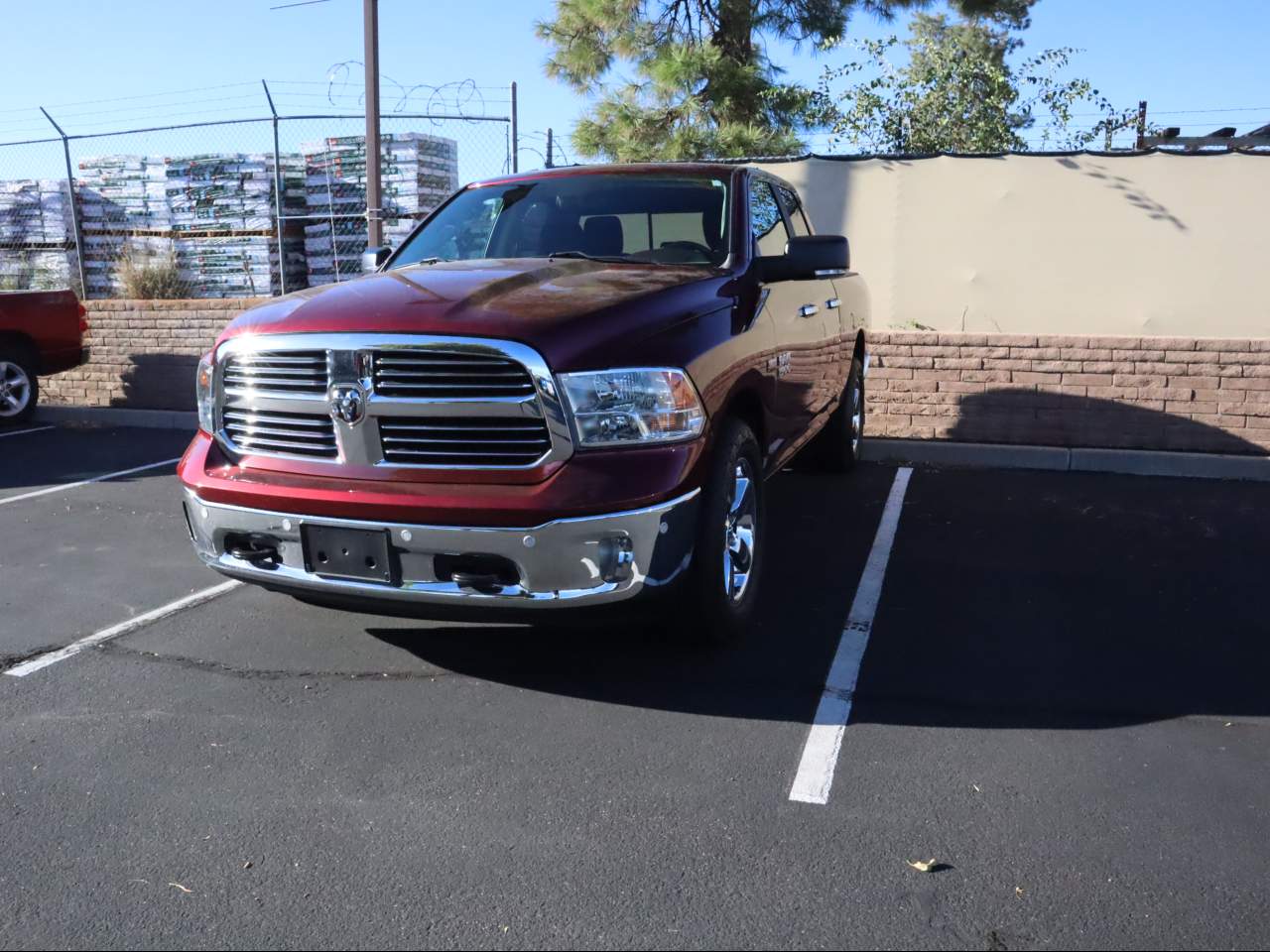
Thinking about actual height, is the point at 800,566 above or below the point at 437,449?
below

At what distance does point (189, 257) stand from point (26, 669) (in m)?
11.8

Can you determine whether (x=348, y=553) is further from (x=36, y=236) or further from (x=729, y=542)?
(x=36, y=236)

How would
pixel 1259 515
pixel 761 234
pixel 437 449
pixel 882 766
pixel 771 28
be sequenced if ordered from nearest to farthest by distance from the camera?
pixel 882 766, pixel 437 449, pixel 761 234, pixel 1259 515, pixel 771 28

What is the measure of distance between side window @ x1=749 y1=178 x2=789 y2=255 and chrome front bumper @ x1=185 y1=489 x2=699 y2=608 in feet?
6.52

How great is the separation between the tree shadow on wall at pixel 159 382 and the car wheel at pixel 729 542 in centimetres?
816

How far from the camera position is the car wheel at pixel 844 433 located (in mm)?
7355

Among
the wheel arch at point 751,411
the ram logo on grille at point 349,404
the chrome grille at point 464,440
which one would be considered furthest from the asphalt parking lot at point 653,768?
the ram logo on grille at point 349,404

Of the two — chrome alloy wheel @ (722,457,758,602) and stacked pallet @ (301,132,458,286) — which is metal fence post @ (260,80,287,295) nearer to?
stacked pallet @ (301,132,458,286)

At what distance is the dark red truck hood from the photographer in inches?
145

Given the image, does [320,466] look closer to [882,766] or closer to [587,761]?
[587,761]

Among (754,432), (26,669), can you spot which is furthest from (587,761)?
(26,669)

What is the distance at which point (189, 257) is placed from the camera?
14.9m

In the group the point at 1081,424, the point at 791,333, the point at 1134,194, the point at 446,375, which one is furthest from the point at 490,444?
the point at 1134,194

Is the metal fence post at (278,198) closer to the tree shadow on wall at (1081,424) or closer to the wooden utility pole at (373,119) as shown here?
the wooden utility pole at (373,119)
